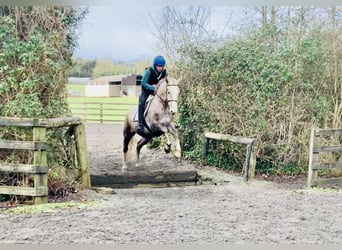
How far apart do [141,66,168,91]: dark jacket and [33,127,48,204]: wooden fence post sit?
3.04 ft

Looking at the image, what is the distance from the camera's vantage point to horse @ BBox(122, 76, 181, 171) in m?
3.40

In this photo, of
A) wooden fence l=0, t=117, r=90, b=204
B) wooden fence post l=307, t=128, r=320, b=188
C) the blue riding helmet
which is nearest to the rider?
the blue riding helmet

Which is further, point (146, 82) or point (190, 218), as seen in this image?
point (146, 82)

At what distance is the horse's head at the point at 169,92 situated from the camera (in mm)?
3371

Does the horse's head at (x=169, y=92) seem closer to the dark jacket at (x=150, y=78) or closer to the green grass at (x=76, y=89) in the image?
the dark jacket at (x=150, y=78)

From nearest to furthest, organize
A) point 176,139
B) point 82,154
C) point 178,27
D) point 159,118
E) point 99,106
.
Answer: point 82,154 → point 99,106 → point 159,118 → point 176,139 → point 178,27

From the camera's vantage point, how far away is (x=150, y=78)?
3.44 metres

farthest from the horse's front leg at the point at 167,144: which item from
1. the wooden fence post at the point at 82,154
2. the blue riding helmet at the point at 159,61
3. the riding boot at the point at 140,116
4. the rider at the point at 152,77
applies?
the wooden fence post at the point at 82,154

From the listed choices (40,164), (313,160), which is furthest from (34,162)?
(313,160)

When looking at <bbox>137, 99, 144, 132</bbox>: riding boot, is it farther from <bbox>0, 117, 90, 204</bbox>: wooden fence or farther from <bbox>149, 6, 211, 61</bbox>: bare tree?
<bbox>0, 117, 90, 204</bbox>: wooden fence

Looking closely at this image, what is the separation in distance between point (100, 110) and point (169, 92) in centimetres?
57

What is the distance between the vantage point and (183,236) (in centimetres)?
240

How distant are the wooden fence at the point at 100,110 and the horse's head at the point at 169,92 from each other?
0.29m

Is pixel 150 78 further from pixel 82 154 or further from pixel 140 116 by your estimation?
pixel 82 154
